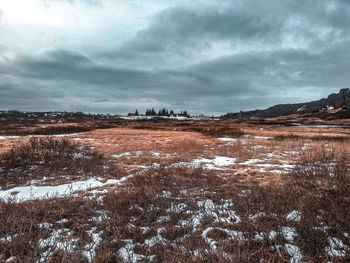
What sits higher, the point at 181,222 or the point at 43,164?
the point at 181,222

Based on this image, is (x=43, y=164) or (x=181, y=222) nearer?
(x=181, y=222)

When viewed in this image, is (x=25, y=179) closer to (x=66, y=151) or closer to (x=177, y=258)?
(x=66, y=151)

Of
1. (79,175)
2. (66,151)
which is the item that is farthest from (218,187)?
(66,151)

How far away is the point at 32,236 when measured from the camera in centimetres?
400

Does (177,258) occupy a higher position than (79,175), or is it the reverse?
(177,258)

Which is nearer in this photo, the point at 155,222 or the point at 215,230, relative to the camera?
the point at 215,230

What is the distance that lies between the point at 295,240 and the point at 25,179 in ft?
38.4

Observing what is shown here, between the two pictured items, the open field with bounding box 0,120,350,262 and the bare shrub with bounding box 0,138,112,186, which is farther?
the bare shrub with bounding box 0,138,112,186

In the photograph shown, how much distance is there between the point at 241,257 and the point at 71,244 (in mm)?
3522

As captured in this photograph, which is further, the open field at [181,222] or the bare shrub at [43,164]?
the bare shrub at [43,164]

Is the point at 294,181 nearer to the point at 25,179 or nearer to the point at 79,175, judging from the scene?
the point at 79,175

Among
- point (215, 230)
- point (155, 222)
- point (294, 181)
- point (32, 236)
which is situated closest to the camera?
point (32, 236)

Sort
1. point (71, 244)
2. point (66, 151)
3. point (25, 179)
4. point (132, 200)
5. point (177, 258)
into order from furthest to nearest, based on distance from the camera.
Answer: point (66, 151) → point (25, 179) → point (132, 200) → point (71, 244) → point (177, 258)

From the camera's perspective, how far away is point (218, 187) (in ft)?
24.7
